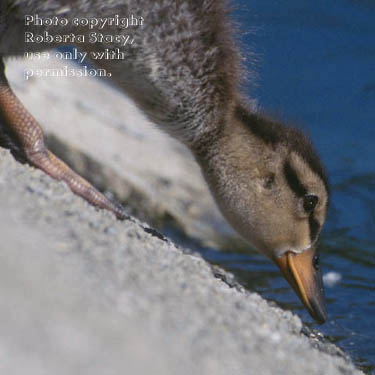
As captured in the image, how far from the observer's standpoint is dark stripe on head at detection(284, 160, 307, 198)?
15.7ft

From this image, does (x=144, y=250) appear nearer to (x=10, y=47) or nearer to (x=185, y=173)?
(x=10, y=47)

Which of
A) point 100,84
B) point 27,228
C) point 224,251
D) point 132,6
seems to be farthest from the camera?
point 100,84

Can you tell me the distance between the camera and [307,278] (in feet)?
16.0

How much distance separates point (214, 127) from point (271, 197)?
0.49 m

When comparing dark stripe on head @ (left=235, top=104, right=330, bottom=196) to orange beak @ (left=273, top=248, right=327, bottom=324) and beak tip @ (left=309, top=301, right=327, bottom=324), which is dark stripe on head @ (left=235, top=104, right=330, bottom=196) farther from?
beak tip @ (left=309, top=301, right=327, bottom=324)

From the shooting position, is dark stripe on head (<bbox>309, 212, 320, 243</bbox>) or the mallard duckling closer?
the mallard duckling

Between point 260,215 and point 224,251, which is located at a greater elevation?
point 260,215

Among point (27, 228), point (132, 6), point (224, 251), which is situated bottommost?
point (224, 251)

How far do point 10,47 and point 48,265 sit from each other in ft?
6.61

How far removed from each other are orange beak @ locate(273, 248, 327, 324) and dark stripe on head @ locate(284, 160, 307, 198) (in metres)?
0.33

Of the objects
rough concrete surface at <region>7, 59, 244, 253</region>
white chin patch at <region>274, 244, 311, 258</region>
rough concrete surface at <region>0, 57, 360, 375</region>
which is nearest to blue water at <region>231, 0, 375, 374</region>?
rough concrete surface at <region>7, 59, 244, 253</region>

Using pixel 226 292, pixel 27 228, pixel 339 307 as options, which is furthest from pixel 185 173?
pixel 27 228

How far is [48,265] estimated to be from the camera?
2.96m

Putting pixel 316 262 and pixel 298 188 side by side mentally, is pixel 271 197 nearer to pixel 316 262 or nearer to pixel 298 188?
pixel 298 188
